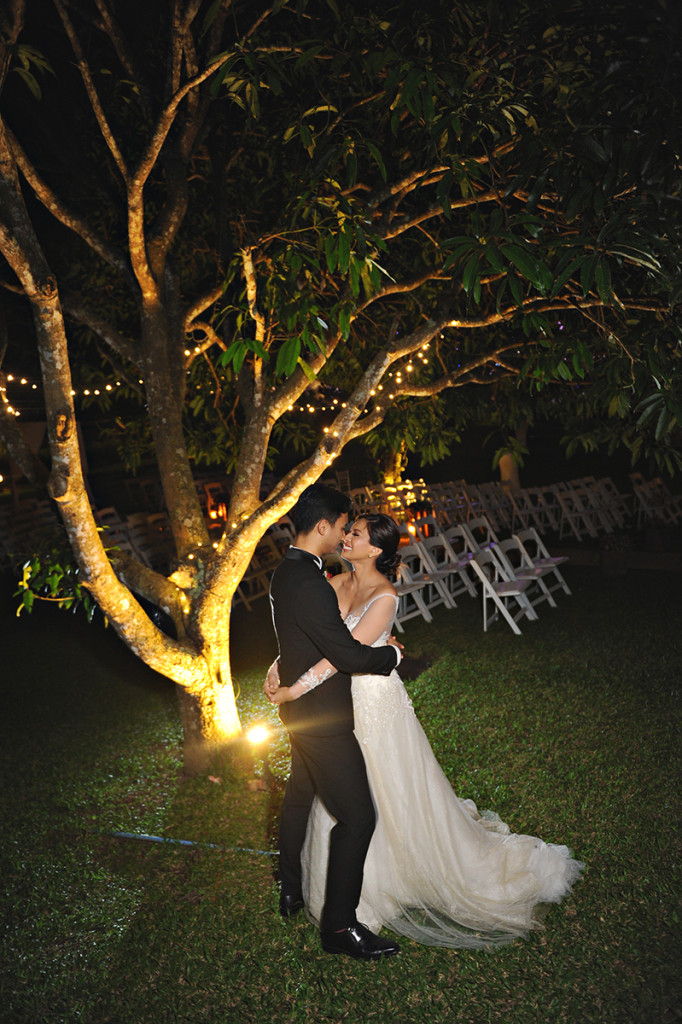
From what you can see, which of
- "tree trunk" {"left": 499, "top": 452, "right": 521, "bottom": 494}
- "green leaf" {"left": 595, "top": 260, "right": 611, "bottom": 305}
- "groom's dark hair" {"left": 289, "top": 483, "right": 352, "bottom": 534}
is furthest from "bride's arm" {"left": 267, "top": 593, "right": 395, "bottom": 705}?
"tree trunk" {"left": 499, "top": 452, "right": 521, "bottom": 494}

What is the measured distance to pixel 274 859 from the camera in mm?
3695

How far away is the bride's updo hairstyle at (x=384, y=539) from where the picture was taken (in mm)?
3096

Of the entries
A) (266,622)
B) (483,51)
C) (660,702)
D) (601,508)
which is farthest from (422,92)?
(601,508)

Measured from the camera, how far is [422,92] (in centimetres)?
338

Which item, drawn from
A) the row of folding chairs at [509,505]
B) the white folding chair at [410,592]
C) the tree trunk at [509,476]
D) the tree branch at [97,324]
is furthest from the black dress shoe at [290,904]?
the tree trunk at [509,476]

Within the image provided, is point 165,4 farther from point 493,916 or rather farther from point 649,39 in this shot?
point 493,916

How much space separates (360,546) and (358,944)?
57.5 inches

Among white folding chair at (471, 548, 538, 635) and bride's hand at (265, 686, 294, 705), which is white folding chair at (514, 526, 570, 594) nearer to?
white folding chair at (471, 548, 538, 635)

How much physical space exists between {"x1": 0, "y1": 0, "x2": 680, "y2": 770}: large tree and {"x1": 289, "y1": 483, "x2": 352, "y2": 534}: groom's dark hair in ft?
2.00

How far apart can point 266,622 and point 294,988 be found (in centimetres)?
615

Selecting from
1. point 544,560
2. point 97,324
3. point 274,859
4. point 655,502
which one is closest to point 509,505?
point 655,502

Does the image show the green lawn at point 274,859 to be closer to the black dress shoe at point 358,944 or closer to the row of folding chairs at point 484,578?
the black dress shoe at point 358,944

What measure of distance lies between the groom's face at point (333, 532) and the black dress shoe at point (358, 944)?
1.39m

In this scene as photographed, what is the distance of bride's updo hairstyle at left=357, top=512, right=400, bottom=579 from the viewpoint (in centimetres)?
310
